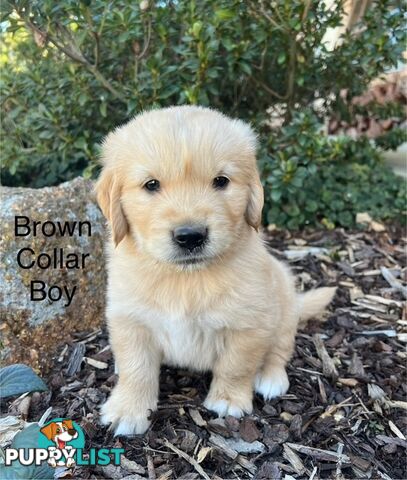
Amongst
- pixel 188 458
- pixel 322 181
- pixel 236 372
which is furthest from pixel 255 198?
pixel 322 181

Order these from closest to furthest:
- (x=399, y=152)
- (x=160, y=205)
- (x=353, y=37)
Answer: (x=160, y=205) → (x=353, y=37) → (x=399, y=152)

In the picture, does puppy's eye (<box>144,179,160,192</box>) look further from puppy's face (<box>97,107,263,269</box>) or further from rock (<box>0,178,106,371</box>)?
rock (<box>0,178,106,371</box>)

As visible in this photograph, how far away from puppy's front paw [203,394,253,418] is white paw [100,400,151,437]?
33 cm

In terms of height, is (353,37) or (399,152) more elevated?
(353,37)

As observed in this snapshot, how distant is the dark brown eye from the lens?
2024 millimetres

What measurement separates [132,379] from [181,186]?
100 cm

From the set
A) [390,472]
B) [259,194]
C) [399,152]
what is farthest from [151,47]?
[399,152]

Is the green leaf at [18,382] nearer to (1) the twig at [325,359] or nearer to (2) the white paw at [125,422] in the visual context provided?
(2) the white paw at [125,422]

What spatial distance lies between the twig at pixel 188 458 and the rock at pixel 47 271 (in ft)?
3.04

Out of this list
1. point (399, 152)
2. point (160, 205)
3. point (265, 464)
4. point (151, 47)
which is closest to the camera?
point (160, 205)

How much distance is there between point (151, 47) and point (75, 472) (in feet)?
10.2

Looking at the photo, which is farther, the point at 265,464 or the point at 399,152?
the point at 399,152

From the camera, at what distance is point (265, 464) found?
210 cm

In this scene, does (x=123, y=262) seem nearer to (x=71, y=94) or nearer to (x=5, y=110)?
(x=71, y=94)
